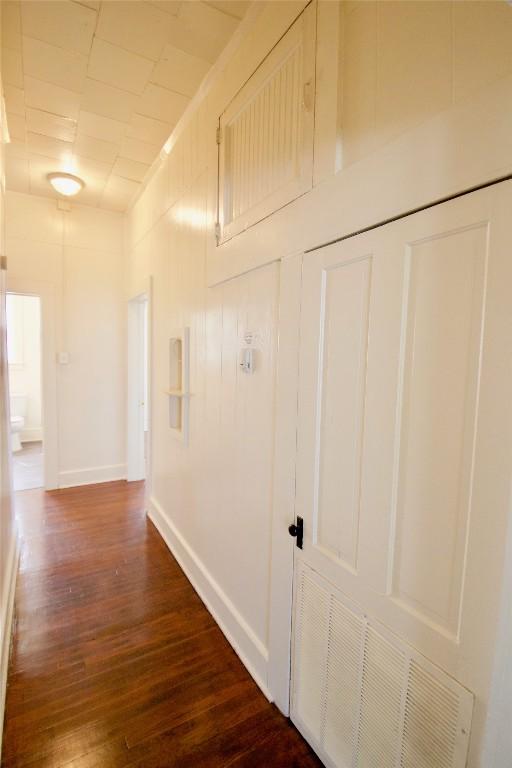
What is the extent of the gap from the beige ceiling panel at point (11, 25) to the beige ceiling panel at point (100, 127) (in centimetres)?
52

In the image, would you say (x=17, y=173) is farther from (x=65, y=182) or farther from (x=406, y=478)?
(x=406, y=478)

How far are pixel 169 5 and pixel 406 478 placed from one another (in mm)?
2189

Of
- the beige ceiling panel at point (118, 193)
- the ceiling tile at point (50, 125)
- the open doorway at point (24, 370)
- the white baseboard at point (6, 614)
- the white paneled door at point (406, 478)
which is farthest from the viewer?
the open doorway at point (24, 370)

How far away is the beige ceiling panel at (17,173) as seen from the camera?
9.52 feet

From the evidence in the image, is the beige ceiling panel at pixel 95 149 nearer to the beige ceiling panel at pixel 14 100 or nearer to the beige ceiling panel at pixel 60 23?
the beige ceiling panel at pixel 14 100

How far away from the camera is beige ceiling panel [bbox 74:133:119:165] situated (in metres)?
2.60

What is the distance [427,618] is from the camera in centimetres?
92

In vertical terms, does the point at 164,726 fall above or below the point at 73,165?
below

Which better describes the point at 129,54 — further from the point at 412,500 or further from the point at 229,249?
the point at 412,500

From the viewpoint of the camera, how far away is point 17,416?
538cm

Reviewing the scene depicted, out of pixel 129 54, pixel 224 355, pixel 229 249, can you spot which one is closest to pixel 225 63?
pixel 129 54

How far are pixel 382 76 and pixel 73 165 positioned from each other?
289 cm

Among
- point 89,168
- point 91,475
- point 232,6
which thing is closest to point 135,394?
point 91,475

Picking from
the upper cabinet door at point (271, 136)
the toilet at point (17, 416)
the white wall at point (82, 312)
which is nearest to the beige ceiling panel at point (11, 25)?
the upper cabinet door at point (271, 136)
